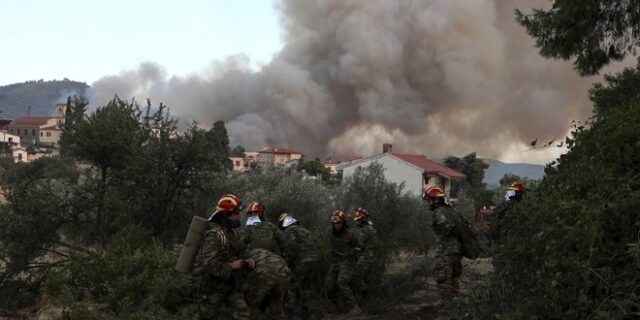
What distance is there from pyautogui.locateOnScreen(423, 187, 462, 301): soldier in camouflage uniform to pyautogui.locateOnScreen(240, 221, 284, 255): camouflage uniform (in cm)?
260

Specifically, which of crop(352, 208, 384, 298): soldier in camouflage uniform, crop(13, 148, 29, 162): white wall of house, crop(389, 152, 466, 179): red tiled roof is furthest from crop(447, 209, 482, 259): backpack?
crop(13, 148, 29, 162): white wall of house

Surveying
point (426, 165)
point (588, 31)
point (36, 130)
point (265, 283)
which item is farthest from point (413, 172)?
point (36, 130)

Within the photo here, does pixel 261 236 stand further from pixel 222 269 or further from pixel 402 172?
pixel 402 172

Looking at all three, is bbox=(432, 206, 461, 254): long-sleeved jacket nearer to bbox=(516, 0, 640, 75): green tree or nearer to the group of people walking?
the group of people walking

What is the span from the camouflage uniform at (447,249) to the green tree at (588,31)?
4.13 m

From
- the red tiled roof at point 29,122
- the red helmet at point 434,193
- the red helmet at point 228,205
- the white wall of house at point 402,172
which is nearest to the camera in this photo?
the red helmet at point 228,205

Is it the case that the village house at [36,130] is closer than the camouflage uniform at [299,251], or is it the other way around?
the camouflage uniform at [299,251]

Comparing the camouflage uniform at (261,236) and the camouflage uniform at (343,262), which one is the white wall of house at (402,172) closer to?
the camouflage uniform at (343,262)

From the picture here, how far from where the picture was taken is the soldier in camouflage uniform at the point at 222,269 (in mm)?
5477

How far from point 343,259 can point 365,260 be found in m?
0.40

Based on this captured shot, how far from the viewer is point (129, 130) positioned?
1309 cm

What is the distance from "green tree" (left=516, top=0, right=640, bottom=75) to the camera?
31.2ft

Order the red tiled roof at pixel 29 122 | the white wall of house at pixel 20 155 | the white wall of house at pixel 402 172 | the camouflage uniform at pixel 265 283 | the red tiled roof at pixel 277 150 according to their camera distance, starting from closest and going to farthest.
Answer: the camouflage uniform at pixel 265 283 < the white wall of house at pixel 402 172 < the white wall of house at pixel 20 155 < the red tiled roof at pixel 277 150 < the red tiled roof at pixel 29 122

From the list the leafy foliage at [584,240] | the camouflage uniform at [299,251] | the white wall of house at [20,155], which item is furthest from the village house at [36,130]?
the leafy foliage at [584,240]
